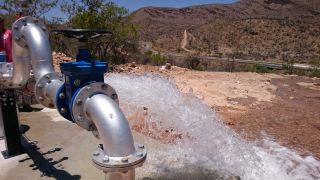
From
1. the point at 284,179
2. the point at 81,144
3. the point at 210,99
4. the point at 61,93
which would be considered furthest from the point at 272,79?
the point at 61,93

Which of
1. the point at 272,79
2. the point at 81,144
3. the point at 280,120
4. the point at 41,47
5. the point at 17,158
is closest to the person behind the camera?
the point at 41,47

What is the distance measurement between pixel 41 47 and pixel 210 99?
21.8 feet

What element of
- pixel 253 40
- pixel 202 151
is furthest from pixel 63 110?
pixel 253 40

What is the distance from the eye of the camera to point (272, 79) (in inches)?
507

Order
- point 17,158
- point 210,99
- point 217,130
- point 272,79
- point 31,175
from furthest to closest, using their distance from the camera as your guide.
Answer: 1. point 272,79
2. point 210,99
3. point 217,130
4. point 17,158
5. point 31,175

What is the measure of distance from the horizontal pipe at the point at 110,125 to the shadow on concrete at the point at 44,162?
1.77 m

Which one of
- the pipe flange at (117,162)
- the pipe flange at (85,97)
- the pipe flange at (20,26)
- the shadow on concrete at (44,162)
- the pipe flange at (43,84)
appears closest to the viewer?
the pipe flange at (117,162)

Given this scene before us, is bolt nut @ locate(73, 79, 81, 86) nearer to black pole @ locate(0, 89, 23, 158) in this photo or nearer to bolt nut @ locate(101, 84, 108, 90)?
bolt nut @ locate(101, 84, 108, 90)

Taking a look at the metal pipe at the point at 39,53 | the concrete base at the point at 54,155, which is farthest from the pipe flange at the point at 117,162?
the concrete base at the point at 54,155

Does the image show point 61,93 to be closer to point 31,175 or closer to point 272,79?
point 31,175

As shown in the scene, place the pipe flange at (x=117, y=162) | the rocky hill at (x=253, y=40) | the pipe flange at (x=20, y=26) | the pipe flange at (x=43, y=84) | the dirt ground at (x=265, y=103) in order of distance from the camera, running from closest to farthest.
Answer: the pipe flange at (x=117, y=162)
the pipe flange at (x=43, y=84)
the pipe flange at (x=20, y=26)
the dirt ground at (x=265, y=103)
the rocky hill at (x=253, y=40)

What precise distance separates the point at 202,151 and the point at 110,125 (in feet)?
10.9

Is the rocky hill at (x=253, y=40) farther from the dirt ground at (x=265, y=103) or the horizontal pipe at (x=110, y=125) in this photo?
the horizontal pipe at (x=110, y=125)

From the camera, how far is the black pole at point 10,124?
3.73 meters
